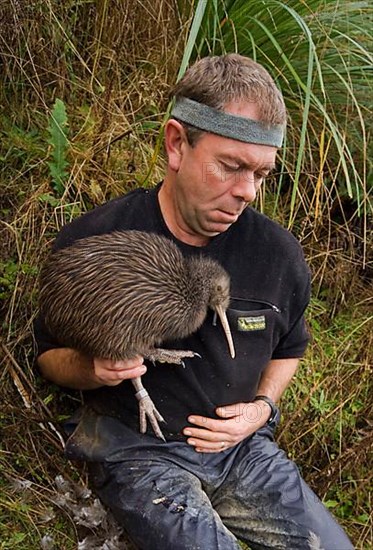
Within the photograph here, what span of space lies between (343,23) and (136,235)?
182cm

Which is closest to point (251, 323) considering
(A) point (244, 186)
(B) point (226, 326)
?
(B) point (226, 326)

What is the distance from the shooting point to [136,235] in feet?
7.74

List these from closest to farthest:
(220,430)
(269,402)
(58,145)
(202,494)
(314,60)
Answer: (202,494) < (220,430) < (269,402) < (58,145) < (314,60)

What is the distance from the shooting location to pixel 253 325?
254 centimetres

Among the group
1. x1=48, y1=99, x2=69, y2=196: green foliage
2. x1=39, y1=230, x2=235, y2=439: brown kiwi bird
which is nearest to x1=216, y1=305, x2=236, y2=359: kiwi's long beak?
x1=39, y1=230, x2=235, y2=439: brown kiwi bird

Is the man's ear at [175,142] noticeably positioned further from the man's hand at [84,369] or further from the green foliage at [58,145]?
the green foliage at [58,145]

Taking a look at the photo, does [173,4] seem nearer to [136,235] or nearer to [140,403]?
[136,235]

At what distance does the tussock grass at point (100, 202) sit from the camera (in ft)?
9.40

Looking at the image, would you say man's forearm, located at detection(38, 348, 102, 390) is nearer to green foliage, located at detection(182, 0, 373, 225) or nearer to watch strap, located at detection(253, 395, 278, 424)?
watch strap, located at detection(253, 395, 278, 424)

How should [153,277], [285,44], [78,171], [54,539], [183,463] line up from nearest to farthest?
[153,277]
[183,463]
[54,539]
[78,171]
[285,44]

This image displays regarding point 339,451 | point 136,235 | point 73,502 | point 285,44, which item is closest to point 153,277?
point 136,235

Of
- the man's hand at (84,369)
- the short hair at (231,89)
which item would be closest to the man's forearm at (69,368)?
the man's hand at (84,369)

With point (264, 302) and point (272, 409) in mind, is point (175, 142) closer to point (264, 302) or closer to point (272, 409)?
point (264, 302)

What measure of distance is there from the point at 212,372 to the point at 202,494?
1.13ft
